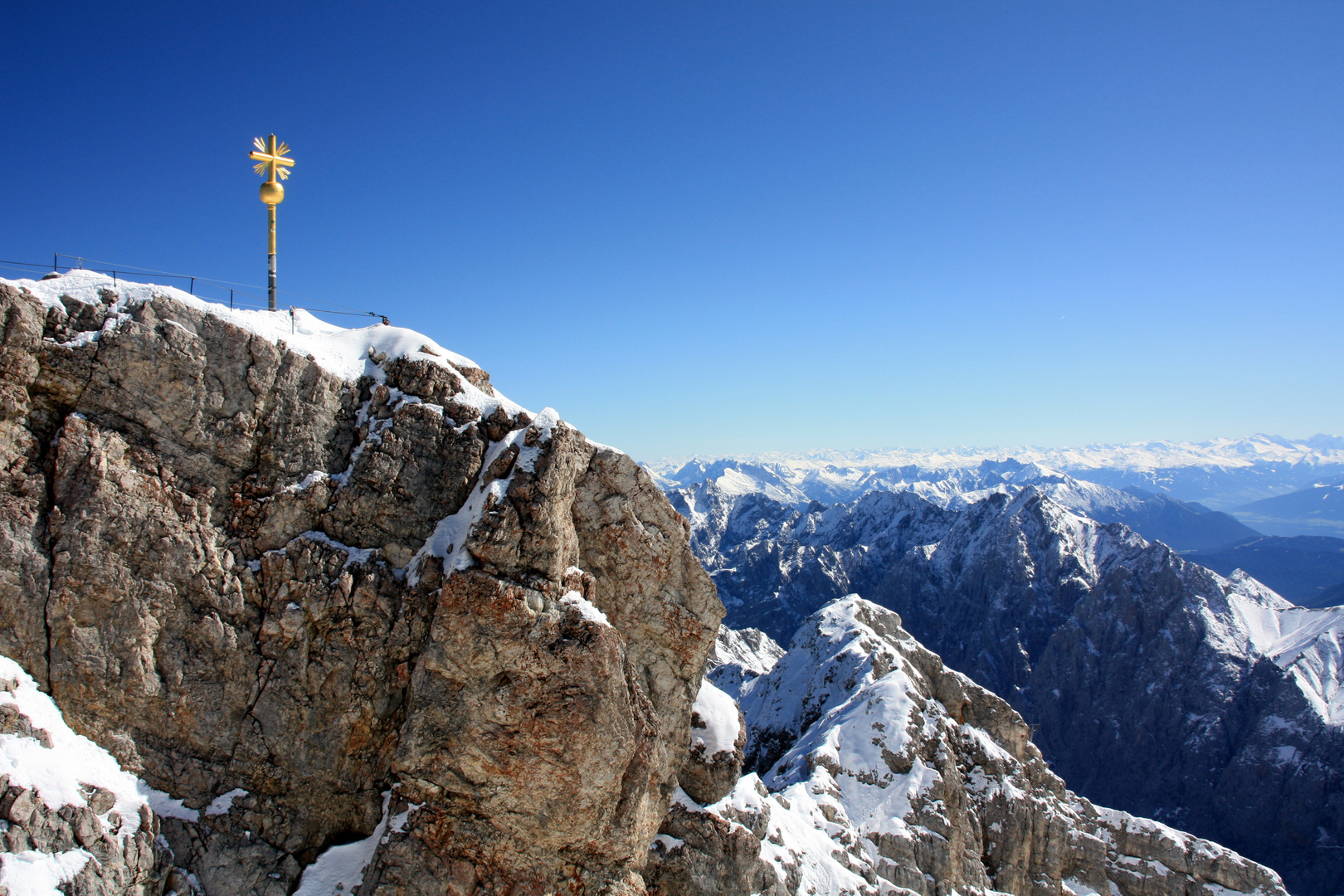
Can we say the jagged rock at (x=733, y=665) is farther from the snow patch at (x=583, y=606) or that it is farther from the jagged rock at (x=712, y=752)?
the snow patch at (x=583, y=606)

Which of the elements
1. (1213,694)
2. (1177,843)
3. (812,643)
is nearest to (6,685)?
(812,643)

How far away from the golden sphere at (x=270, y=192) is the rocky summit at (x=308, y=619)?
5.01 m

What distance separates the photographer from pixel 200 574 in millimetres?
23312

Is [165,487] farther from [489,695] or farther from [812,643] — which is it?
[812,643]

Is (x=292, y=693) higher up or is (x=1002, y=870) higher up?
(x=292, y=693)

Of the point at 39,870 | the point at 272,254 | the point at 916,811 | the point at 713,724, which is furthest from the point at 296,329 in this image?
the point at 916,811

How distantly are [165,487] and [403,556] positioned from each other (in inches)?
315

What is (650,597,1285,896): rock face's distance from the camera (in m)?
45.0

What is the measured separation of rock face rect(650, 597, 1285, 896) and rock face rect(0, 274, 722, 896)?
1304cm

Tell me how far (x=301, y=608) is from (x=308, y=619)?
449mm

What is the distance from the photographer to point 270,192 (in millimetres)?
28625

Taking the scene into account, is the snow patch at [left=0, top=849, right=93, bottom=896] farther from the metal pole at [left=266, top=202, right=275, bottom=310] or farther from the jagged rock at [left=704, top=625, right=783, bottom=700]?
the jagged rock at [left=704, top=625, right=783, bottom=700]

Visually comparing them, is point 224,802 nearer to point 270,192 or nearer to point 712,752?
point 712,752

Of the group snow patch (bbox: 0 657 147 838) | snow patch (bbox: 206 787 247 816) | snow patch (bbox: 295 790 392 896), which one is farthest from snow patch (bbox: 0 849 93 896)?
snow patch (bbox: 295 790 392 896)
